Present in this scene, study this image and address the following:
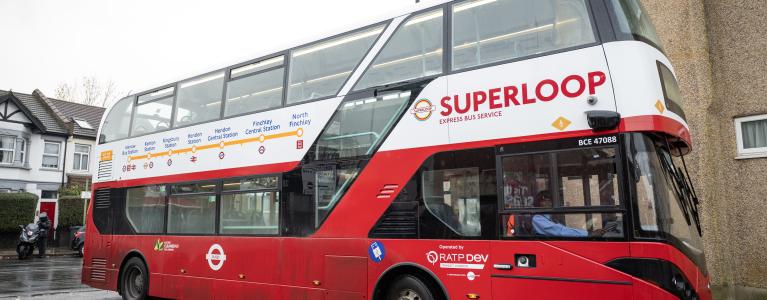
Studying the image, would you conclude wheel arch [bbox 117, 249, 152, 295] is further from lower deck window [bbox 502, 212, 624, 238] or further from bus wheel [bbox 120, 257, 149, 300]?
lower deck window [bbox 502, 212, 624, 238]

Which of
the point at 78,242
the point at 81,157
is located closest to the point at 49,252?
the point at 78,242

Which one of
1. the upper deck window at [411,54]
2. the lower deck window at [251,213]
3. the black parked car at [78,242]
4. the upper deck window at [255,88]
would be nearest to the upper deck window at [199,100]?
the upper deck window at [255,88]

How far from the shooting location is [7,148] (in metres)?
27.7

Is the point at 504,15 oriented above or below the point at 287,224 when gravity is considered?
above

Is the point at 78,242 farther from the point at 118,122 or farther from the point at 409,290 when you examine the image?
the point at 409,290

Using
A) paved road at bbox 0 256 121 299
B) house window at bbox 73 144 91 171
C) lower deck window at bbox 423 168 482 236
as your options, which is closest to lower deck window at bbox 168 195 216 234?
paved road at bbox 0 256 121 299

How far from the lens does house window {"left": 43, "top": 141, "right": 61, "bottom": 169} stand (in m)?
29.4

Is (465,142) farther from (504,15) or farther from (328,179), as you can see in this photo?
(328,179)

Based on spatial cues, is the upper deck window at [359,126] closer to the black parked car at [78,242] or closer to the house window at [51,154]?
the black parked car at [78,242]

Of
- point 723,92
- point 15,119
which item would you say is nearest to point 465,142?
point 723,92

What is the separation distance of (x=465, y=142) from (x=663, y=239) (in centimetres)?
213

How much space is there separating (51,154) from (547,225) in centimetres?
3185

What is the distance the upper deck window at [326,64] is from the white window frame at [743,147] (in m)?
7.79

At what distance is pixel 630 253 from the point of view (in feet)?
15.1
